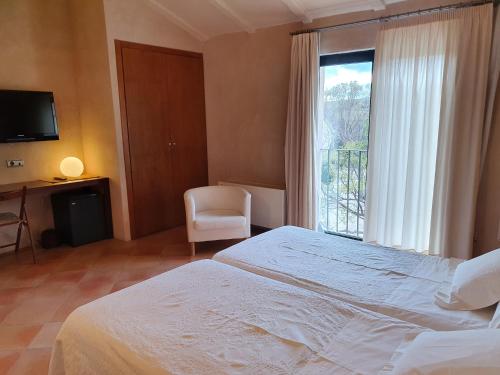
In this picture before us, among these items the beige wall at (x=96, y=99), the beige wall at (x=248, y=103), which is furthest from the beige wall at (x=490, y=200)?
the beige wall at (x=96, y=99)

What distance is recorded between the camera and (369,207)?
352cm

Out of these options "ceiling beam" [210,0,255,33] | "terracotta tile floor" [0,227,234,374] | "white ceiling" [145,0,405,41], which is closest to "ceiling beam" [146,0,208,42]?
"white ceiling" [145,0,405,41]

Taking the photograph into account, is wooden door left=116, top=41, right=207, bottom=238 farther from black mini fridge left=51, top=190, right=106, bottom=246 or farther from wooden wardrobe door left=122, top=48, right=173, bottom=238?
black mini fridge left=51, top=190, right=106, bottom=246

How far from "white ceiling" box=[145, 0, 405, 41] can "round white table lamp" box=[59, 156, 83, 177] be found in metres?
2.04

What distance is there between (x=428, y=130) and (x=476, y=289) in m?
1.88

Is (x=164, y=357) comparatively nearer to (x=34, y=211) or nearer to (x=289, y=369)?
(x=289, y=369)

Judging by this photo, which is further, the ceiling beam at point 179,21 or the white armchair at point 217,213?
the ceiling beam at point 179,21

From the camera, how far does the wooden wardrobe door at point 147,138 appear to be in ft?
13.3

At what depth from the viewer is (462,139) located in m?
2.90

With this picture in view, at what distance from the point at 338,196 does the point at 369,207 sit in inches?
27.3

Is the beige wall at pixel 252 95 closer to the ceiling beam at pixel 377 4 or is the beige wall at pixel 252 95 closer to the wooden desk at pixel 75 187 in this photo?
the ceiling beam at pixel 377 4

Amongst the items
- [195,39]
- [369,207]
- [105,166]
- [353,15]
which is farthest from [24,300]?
[353,15]

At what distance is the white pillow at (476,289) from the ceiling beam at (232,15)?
342 cm

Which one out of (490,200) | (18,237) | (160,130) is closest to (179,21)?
(160,130)
